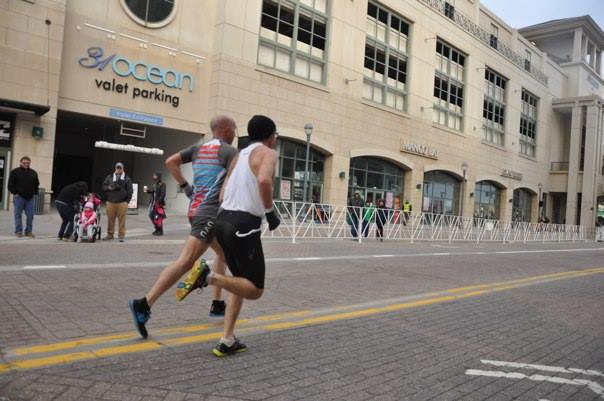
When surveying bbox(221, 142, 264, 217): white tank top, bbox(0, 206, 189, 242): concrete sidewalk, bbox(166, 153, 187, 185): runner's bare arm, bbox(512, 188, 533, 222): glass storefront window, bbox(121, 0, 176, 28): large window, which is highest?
bbox(121, 0, 176, 28): large window

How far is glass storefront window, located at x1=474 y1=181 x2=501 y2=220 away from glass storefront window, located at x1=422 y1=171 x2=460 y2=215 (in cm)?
286

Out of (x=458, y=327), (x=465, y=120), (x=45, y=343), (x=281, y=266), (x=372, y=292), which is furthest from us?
(x=465, y=120)

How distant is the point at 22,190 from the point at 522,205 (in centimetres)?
4522

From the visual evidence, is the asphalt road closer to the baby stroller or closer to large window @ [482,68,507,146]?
the baby stroller

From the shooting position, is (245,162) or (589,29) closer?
(245,162)

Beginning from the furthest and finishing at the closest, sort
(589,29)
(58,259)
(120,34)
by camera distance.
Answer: (589,29)
(120,34)
(58,259)

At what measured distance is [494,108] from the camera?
133 feet

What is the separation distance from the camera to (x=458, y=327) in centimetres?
517

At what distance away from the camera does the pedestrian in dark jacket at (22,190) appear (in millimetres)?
10438

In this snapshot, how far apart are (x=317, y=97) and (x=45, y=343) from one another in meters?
22.8

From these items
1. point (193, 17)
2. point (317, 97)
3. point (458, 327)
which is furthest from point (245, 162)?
point (317, 97)

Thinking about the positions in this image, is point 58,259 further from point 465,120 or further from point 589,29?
point 589,29

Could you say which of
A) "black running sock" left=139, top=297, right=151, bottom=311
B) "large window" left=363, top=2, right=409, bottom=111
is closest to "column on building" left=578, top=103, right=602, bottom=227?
"large window" left=363, top=2, right=409, bottom=111

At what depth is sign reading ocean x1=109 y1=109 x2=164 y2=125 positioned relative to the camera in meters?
19.4
